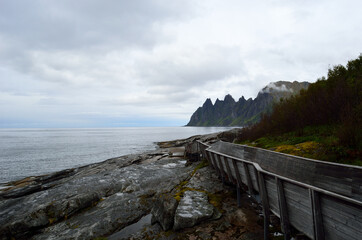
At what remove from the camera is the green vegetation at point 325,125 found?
910 centimetres

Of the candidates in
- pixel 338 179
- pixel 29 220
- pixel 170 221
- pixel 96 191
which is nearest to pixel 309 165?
pixel 338 179

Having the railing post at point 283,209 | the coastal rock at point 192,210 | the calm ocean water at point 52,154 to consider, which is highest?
the railing post at point 283,209

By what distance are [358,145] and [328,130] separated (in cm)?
568

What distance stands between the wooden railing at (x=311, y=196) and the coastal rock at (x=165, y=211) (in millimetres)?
2554

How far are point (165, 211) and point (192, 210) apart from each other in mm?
909

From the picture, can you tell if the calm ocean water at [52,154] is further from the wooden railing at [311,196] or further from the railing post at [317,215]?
the railing post at [317,215]

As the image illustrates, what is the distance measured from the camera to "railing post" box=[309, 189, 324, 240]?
3.23m

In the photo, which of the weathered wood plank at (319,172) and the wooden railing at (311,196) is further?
the weathered wood plank at (319,172)

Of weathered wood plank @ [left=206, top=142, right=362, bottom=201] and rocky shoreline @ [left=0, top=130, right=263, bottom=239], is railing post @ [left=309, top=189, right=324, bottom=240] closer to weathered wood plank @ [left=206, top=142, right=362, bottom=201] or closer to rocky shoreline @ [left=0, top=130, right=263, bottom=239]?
weathered wood plank @ [left=206, top=142, right=362, bottom=201]

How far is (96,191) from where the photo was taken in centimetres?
1023

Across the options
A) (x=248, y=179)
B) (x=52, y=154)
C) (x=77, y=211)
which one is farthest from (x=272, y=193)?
(x=52, y=154)

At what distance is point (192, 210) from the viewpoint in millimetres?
6707

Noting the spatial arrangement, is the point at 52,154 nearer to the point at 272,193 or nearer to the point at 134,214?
the point at 134,214

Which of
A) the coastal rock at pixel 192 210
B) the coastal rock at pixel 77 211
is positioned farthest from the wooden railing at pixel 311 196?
the coastal rock at pixel 77 211
